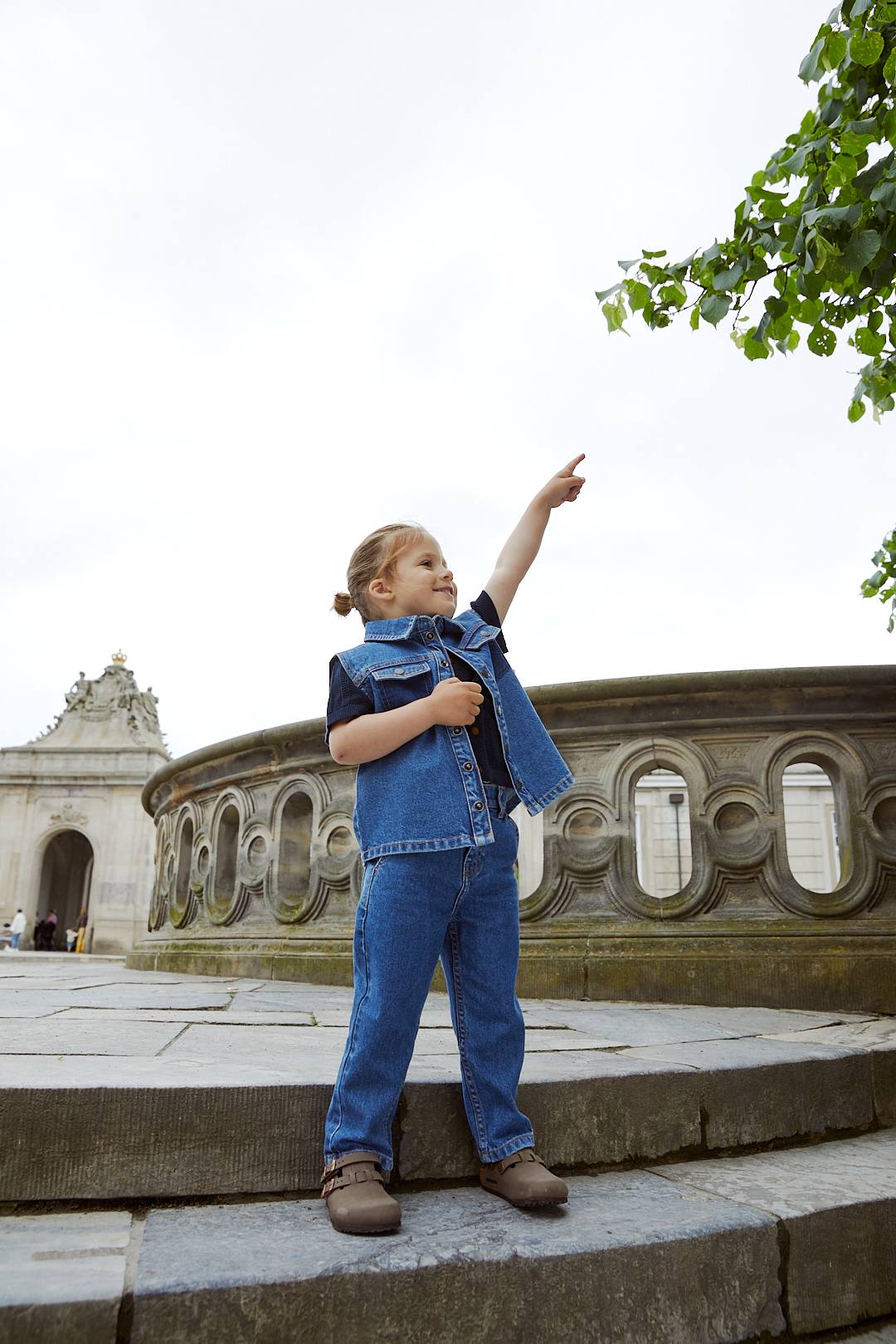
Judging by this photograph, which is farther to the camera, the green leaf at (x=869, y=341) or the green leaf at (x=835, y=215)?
the green leaf at (x=869, y=341)

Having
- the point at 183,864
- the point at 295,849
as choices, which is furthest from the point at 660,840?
the point at 295,849

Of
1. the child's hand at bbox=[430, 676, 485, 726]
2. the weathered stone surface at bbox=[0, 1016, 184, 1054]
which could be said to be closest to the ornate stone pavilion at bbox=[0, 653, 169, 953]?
the weathered stone surface at bbox=[0, 1016, 184, 1054]

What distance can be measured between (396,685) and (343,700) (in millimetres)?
111

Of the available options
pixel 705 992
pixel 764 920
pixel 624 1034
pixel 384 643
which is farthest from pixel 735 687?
pixel 384 643

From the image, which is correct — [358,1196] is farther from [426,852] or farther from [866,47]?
[866,47]

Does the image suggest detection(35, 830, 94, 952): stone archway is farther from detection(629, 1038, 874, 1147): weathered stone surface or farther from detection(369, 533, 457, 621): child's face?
detection(369, 533, 457, 621): child's face

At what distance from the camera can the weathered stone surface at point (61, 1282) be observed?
1.35 m

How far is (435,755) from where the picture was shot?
1921mm

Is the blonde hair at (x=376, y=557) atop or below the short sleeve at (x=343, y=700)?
atop

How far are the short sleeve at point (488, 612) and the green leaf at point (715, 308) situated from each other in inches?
76.9

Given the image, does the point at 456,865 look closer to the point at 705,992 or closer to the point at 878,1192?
the point at 878,1192

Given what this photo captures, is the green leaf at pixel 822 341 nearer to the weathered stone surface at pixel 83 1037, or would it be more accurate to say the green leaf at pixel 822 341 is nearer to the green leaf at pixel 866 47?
the green leaf at pixel 866 47

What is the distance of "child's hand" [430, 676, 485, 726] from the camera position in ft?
6.17

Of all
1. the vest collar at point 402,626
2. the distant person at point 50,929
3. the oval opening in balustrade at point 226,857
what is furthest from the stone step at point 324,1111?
the distant person at point 50,929
